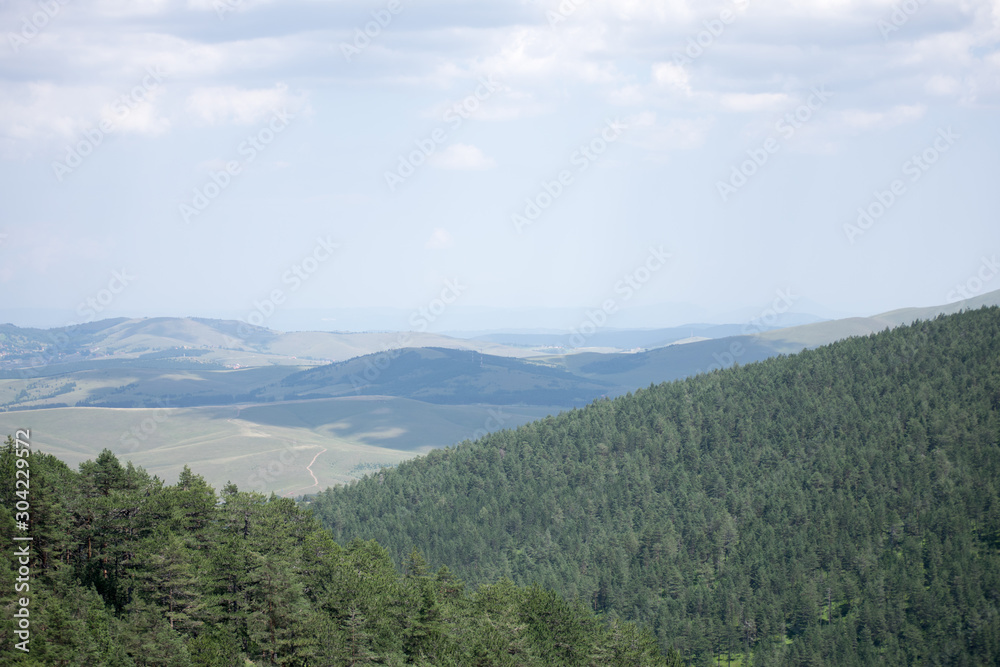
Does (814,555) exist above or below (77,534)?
below

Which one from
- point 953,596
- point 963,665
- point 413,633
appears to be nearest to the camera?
point 413,633

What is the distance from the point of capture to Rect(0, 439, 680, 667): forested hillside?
60594mm

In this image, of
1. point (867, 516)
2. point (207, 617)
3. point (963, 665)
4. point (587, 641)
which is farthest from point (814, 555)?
point (207, 617)

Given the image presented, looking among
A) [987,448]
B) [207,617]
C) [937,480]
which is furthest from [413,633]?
[987,448]

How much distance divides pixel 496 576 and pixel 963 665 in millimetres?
83899

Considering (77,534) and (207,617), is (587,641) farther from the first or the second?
(77,534)

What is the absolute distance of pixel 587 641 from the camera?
90.4 metres

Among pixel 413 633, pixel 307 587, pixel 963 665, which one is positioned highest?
pixel 307 587

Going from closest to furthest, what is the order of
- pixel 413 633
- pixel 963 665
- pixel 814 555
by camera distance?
pixel 413 633, pixel 963 665, pixel 814 555

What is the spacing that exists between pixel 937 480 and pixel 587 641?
425ft

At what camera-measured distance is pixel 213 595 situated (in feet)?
233

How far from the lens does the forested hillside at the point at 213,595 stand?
6059 centimetres

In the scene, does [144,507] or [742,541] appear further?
[742,541]

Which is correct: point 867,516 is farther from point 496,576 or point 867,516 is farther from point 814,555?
point 496,576
